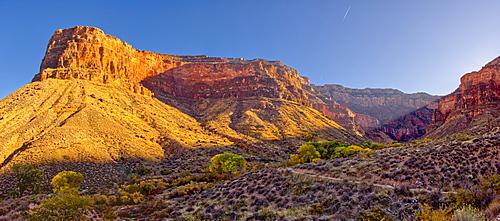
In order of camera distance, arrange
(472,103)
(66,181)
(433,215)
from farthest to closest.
A: (472,103) → (66,181) → (433,215)

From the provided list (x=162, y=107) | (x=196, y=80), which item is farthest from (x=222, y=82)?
(x=162, y=107)

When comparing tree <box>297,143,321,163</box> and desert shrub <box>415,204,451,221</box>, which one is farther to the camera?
tree <box>297,143,321,163</box>

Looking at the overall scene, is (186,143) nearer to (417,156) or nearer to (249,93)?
(417,156)

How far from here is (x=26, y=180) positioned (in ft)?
109

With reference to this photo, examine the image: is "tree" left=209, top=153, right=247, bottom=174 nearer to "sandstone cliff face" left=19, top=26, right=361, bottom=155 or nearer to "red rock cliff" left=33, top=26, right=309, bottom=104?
"sandstone cliff face" left=19, top=26, right=361, bottom=155

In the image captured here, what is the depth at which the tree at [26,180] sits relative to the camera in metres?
32.4

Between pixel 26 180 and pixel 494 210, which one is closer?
pixel 494 210

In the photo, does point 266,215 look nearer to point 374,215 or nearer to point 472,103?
point 374,215

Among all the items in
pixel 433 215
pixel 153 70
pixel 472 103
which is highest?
pixel 153 70

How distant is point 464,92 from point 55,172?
450 ft

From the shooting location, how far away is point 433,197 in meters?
14.4

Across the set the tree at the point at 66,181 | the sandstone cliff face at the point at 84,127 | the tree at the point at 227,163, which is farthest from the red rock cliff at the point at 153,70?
the tree at the point at 227,163

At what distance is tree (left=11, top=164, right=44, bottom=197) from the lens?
106 feet

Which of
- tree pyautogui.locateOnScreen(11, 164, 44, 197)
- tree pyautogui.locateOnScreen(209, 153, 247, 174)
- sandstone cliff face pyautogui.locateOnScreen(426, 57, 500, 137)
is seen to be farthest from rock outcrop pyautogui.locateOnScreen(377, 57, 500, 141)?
tree pyautogui.locateOnScreen(11, 164, 44, 197)
